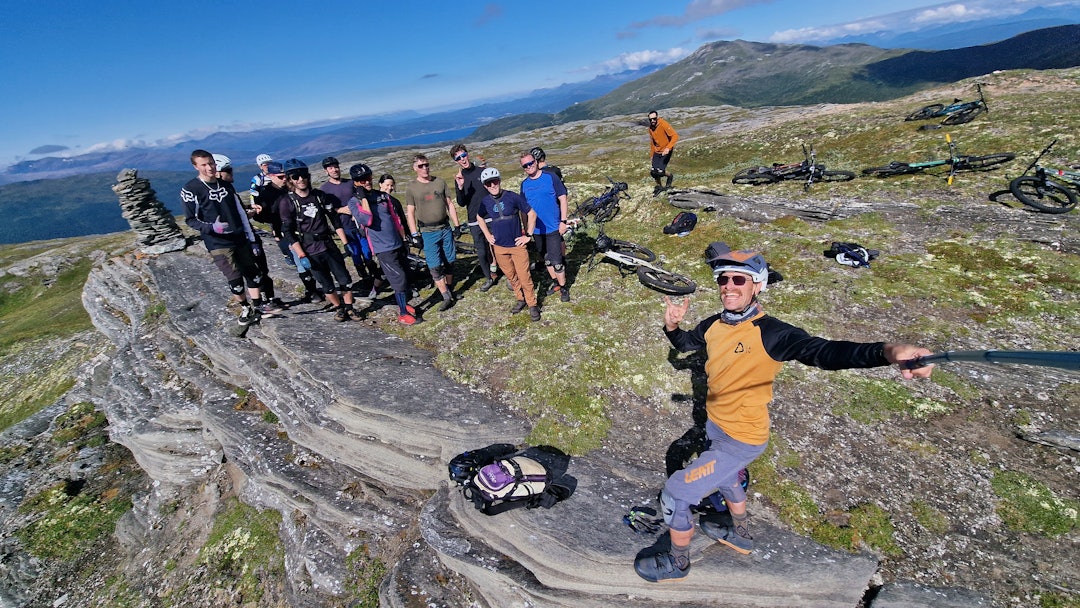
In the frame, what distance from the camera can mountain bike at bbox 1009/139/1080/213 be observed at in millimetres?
13148

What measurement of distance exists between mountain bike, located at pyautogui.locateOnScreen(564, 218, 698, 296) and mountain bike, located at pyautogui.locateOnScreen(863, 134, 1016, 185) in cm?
1180

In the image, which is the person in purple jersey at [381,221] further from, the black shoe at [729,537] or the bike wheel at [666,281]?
the black shoe at [729,537]

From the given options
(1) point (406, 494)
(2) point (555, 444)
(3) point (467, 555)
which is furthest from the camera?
(1) point (406, 494)

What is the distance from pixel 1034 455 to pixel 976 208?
1103 cm

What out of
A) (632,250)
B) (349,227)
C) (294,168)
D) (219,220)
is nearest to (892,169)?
(632,250)

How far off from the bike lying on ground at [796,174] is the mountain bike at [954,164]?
1.36m

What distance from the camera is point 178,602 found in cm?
1116

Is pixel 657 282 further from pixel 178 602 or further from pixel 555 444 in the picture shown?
pixel 178 602

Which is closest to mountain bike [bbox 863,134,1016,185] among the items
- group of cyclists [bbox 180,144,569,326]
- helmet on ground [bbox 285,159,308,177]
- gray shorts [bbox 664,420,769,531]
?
group of cyclists [bbox 180,144,569,326]

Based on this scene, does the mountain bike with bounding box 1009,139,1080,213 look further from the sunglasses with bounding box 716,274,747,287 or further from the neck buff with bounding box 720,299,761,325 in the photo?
the sunglasses with bounding box 716,274,747,287

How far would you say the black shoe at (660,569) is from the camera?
621 cm

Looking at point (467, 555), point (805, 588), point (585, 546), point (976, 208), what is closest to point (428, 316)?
point (467, 555)

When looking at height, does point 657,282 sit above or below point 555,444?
above

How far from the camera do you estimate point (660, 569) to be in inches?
246
